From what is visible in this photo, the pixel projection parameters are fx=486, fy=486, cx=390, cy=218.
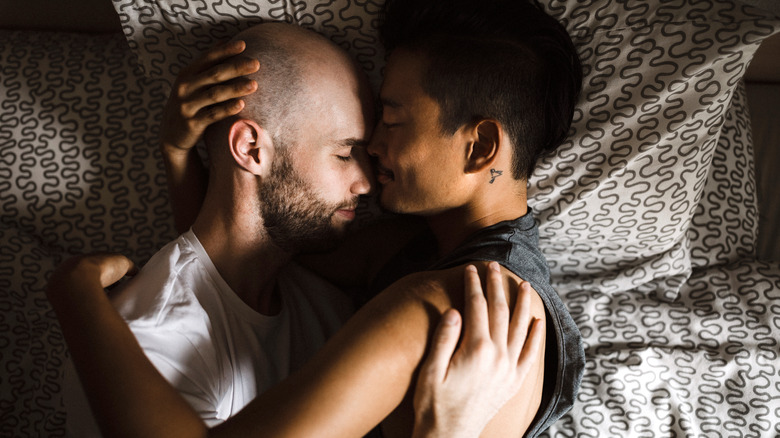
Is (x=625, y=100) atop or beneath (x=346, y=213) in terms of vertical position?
atop

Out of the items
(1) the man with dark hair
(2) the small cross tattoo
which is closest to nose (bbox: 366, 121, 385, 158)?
(1) the man with dark hair

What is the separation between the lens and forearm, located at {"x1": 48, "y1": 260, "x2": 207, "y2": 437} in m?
0.73

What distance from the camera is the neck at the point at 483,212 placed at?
3.47ft

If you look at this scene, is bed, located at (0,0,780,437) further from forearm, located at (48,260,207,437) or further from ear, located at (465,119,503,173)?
forearm, located at (48,260,207,437)

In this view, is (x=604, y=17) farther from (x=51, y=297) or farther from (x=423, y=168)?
(x=51, y=297)

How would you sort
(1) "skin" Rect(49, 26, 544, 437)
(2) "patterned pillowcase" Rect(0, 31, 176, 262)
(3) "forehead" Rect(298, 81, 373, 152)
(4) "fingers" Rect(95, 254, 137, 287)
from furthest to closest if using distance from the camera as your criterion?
(2) "patterned pillowcase" Rect(0, 31, 176, 262) < (3) "forehead" Rect(298, 81, 373, 152) < (4) "fingers" Rect(95, 254, 137, 287) < (1) "skin" Rect(49, 26, 544, 437)

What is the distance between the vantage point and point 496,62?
100cm

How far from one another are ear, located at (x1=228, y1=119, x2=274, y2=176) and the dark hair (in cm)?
37

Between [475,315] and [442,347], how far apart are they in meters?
0.08

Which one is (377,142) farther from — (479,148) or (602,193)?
(602,193)

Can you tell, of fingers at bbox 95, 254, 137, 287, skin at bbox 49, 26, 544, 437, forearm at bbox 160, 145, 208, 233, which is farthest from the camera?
forearm at bbox 160, 145, 208, 233

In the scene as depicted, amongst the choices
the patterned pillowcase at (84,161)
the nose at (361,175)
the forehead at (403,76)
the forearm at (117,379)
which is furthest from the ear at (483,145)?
the patterned pillowcase at (84,161)

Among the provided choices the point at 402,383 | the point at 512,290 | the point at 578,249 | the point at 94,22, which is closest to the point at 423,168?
the point at 512,290

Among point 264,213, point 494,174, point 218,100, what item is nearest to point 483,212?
point 494,174
